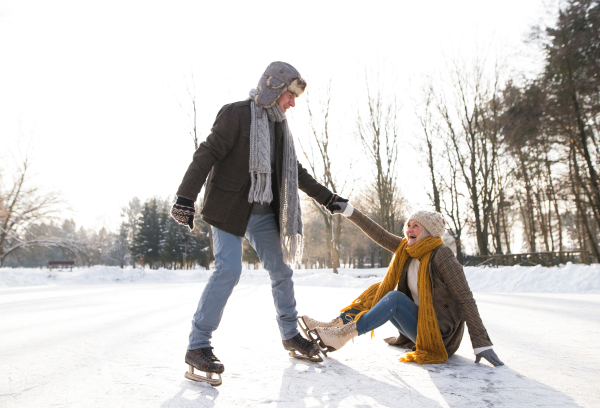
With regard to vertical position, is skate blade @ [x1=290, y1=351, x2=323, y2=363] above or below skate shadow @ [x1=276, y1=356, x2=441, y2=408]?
above

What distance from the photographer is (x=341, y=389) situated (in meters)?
1.83

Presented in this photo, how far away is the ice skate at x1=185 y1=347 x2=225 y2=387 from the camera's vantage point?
192 centimetres

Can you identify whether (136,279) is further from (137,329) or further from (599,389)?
(599,389)

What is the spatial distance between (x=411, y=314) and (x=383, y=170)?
52.7ft

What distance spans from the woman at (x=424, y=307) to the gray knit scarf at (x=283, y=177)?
0.54 m

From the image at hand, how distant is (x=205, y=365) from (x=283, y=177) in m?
1.28

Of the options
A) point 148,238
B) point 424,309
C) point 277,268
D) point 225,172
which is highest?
point 148,238

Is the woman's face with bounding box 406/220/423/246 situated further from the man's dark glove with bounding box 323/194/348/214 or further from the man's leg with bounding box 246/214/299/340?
the man's leg with bounding box 246/214/299/340

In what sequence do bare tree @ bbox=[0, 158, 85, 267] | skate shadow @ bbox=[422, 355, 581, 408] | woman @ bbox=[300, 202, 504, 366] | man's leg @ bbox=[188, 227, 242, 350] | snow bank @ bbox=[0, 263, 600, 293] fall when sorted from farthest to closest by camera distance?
1. bare tree @ bbox=[0, 158, 85, 267]
2. snow bank @ bbox=[0, 263, 600, 293]
3. woman @ bbox=[300, 202, 504, 366]
4. man's leg @ bbox=[188, 227, 242, 350]
5. skate shadow @ bbox=[422, 355, 581, 408]

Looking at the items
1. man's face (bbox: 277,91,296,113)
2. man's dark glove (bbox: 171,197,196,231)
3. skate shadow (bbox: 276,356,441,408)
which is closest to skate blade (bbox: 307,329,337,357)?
skate shadow (bbox: 276,356,441,408)

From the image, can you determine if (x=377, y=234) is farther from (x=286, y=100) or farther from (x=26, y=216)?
(x=26, y=216)

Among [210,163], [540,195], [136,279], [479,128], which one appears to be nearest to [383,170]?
[479,128]

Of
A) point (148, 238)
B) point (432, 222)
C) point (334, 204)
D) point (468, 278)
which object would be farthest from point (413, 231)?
point (148, 238)

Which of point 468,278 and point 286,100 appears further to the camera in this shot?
point 468,278
